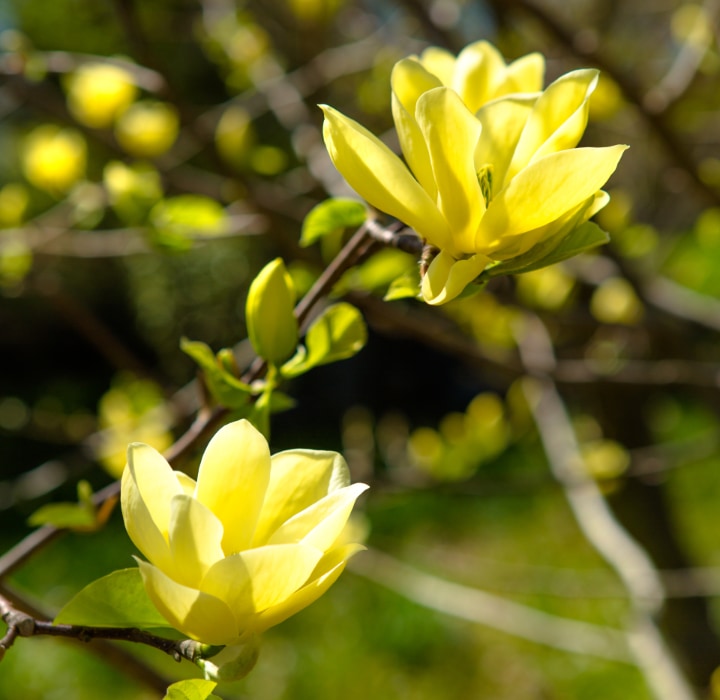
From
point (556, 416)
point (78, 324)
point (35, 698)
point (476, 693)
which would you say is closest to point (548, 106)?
point (78, 324)

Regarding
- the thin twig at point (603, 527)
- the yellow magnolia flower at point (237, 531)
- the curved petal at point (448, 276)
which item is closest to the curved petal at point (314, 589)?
the yellow magnolia flower at point (237, 531)

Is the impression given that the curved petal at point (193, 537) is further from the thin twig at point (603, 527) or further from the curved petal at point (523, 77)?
the thin twig at point (603, 527)

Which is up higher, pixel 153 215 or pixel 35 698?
pixel 153 215

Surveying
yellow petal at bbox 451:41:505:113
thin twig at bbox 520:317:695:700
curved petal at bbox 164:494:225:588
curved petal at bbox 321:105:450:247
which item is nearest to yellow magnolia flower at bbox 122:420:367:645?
curved petal at bbox 164:494:225:588

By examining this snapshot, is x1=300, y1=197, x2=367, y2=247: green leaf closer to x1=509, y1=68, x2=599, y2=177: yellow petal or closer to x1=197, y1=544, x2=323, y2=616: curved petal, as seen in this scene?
x1=509, y1=68, x2=599, y2=177: yellow petal

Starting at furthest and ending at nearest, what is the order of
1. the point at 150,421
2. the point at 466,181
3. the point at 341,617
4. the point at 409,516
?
the point at 409,516
the point at 341,617
the point at 150,421
the point at 466,181

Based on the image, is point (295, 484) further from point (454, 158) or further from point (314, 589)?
point (454, 158)

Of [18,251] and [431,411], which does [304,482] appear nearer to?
[18,251]
